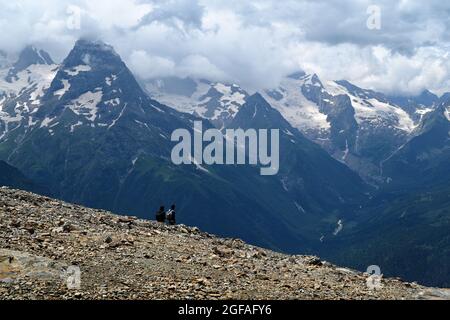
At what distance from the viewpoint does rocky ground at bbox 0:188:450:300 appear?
115 feet

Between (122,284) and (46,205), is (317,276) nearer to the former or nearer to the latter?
(122,284)

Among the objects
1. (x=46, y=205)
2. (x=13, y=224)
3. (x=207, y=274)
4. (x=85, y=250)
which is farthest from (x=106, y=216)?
(x=207, y=274)

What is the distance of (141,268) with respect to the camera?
39500 millimetres

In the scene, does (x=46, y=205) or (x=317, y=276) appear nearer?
(x=317, y=276)

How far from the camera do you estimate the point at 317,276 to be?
44.5 metres

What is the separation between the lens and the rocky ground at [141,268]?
3503cm

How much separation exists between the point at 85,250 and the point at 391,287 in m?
20.7

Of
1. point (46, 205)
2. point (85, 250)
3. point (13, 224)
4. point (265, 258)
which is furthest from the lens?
point (46, 205)

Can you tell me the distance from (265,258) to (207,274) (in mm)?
11890
